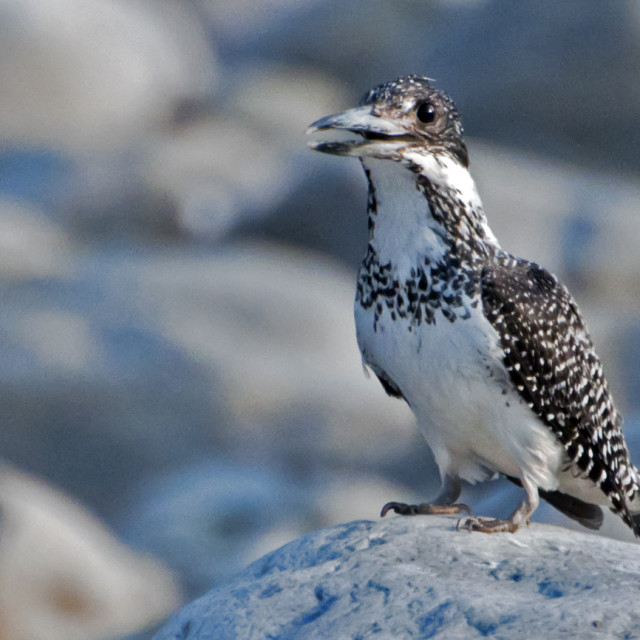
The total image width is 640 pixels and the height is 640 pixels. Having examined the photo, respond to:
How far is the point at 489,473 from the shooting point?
13.2 ft

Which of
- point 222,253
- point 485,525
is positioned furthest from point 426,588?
point 222,253

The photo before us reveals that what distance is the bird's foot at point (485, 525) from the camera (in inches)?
140

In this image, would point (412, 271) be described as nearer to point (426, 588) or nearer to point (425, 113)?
point (425, 113)

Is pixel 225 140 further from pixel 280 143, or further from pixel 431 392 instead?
pixel 431 392

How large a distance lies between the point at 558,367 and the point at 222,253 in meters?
5.19

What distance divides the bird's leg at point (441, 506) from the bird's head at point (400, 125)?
3.82ft

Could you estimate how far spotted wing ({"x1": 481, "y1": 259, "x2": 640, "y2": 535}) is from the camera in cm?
348

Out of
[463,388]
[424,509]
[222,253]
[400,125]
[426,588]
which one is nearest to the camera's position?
[426,588]

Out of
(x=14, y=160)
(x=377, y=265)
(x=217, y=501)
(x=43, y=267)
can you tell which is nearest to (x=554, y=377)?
(x=377, y=265)

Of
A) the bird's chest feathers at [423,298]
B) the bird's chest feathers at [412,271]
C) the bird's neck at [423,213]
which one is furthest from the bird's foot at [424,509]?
the bird's neck at [423,213]

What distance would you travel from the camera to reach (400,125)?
3.35 meters

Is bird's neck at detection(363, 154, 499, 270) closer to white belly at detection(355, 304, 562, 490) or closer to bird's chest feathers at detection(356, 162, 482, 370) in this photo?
bird's chest feathers at detection(356, 162, 482, 370)

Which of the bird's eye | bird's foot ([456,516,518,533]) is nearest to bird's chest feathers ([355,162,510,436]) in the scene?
the bird's eye

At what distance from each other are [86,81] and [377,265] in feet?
22.3
